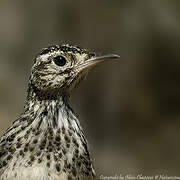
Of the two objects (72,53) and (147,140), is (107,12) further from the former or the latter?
(72,53)

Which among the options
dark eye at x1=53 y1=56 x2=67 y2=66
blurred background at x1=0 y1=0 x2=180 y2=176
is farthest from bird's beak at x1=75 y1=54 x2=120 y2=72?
blurred background at x1=0 y1=0 x2=180 y2=176

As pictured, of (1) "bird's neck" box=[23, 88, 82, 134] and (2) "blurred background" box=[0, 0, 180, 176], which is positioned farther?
(2) "blurred background" box=[0, 0, 180, 176]

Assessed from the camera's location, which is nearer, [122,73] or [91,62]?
[91,62]

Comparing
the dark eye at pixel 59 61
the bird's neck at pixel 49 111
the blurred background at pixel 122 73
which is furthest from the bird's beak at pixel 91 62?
the blurred background at pixel 122 73

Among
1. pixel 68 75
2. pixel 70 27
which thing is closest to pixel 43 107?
pixel 68 75

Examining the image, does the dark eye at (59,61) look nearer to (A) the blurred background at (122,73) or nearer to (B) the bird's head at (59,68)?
(B) the bird's head at (59,68)

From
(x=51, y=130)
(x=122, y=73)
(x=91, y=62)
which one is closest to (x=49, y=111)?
(x=51, y=130)

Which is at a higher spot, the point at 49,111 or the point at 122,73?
the point at 122,73

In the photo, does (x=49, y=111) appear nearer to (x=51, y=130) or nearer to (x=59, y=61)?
(x=51, y=130)

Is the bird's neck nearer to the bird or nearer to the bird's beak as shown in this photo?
the bird
